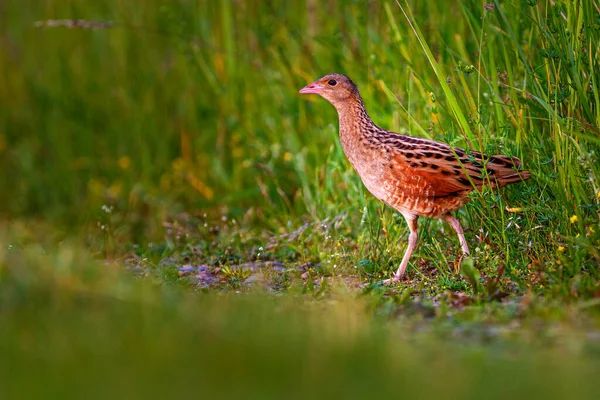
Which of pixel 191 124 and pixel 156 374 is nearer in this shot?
pixel 156 374

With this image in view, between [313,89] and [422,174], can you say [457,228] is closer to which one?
[422,174]

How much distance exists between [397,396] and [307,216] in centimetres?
435

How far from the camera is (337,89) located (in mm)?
7570

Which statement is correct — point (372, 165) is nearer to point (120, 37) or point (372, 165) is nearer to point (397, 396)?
point (397, 396)

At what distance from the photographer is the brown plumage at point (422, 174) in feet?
20.9

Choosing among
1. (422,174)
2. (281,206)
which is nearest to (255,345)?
(422,174)

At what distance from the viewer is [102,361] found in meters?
4.58

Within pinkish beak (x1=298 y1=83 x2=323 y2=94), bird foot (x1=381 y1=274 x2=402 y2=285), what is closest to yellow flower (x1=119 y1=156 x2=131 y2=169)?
pinkish beak (x1=298 y1=83 x2=323 y2=94)

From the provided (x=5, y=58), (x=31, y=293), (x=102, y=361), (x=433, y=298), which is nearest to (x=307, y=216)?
(x=433, y=298)

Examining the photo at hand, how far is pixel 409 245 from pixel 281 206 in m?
2.25

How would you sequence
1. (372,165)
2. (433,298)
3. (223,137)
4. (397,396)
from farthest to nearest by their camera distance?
(223,137), (372,165), (433,298), (397,396)

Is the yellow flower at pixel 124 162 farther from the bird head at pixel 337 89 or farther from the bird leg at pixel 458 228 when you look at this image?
the bird leg at pixel 458 228

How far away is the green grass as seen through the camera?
4.66 meters

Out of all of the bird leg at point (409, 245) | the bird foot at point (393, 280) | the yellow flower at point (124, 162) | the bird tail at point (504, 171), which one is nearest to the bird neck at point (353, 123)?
the bird leg at point (409, 245)
